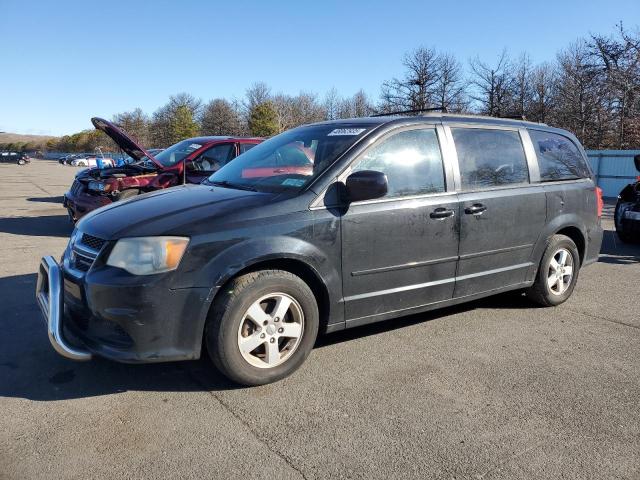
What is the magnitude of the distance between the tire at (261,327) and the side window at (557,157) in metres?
2.90

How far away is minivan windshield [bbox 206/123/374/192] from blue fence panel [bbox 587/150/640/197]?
1950 centimetres

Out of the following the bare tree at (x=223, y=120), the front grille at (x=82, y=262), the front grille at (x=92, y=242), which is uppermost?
the bare tree at (x=223, y=120)

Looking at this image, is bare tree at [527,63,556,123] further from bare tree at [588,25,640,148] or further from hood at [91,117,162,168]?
hood at [91,117,162,168]

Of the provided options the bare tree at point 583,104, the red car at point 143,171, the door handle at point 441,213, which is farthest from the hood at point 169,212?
the bare tree at point 583,104

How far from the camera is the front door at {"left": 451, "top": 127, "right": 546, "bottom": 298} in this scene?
4289mm

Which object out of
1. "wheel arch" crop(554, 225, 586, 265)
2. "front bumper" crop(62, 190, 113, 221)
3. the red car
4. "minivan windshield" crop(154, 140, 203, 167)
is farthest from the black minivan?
"minivan windshield" crop(154, 140, 203, 167)

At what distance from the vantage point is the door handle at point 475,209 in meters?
4.23

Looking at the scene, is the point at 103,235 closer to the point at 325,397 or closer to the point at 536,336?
the point at 325,397

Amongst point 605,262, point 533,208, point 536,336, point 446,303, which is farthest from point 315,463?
point 605,262

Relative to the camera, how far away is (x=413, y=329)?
450cm

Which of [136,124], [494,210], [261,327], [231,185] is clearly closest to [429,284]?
[494,210]

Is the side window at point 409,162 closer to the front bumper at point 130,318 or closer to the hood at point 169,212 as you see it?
the hood at point 169,212

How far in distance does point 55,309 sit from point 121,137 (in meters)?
6.35

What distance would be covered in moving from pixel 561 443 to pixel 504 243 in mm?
2078
